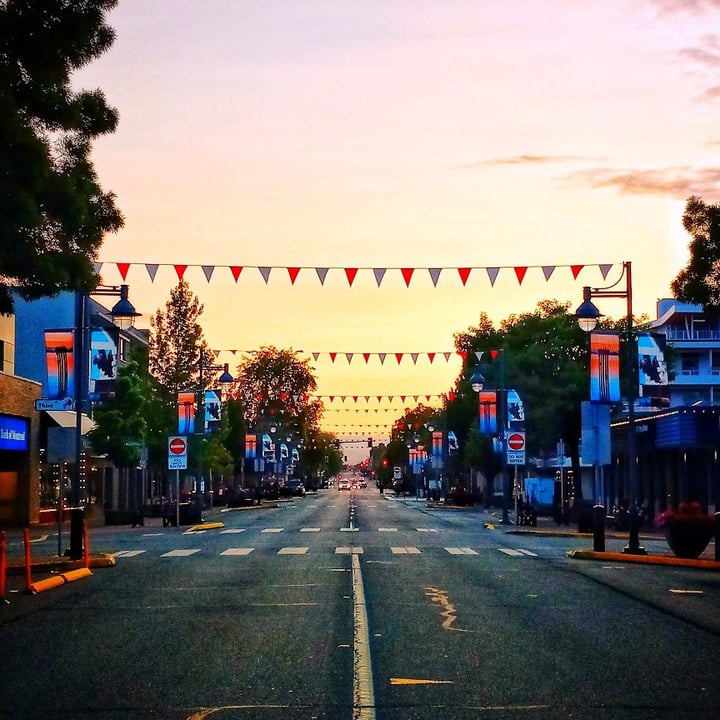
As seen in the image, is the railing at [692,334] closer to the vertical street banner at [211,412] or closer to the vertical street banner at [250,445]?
the vertical street banner at [250,445]

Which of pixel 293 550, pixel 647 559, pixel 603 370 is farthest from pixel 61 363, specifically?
pixel 647 559

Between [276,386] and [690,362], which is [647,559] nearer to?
[690,362]

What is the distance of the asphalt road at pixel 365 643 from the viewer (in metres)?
10.2

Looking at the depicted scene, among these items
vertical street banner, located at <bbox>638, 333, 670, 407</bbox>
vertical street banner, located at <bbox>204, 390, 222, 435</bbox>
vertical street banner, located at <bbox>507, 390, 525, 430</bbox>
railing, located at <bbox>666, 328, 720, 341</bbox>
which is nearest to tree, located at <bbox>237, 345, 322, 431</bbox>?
railing, located at <bbox>666, 328, 720, 341</bbox>

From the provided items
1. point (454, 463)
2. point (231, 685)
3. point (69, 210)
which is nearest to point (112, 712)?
point (231, 685)

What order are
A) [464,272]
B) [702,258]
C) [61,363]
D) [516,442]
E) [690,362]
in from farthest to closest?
[690,362] < [516,442] < [464,272] < [61,363] < [702,258]

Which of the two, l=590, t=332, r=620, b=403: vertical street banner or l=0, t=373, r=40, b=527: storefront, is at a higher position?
l=590, t=332, r=620, b=403: vertical street banner

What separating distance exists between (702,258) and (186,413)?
34.2 m

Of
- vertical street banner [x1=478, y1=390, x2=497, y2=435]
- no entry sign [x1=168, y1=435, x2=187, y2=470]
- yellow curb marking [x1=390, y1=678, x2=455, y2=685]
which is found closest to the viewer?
yellow curb marking [x1=390, y1=678, x2=455, y2=685]

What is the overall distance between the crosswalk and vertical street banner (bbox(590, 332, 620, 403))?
474 centimetres

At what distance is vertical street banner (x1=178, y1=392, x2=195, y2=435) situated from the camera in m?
58.0

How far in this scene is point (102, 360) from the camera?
3506 cm

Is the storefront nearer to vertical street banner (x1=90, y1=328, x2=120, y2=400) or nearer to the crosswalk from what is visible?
vertical street banner (x1=90, y1=328, x2=120, y2=400)

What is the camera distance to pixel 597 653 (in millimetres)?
13195
